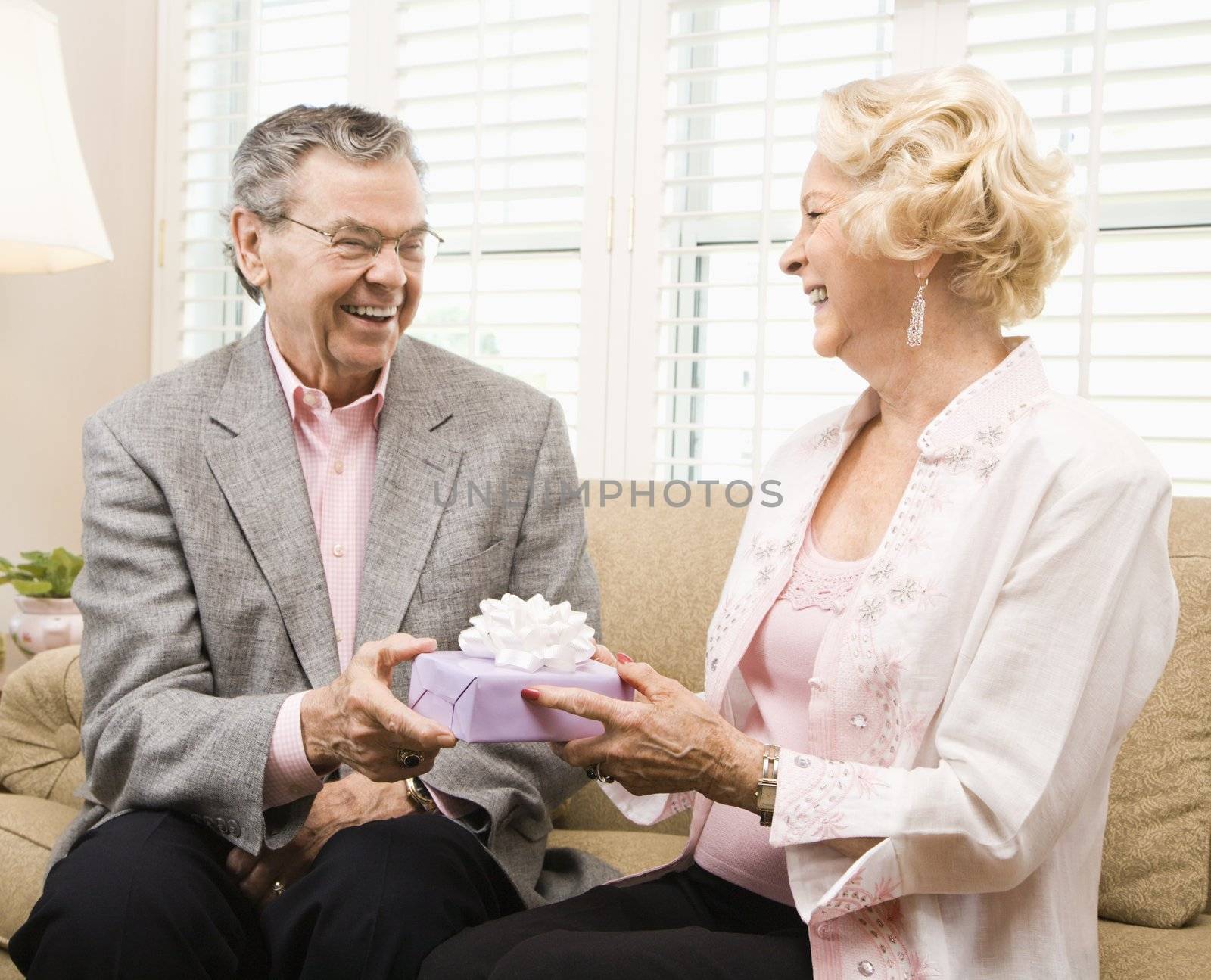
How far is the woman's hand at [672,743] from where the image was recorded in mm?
1124

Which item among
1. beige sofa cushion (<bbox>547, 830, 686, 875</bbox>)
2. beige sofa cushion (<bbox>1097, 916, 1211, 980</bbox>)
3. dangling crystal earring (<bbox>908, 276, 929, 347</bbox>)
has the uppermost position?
dangling crystal earring (<bbox>908, 276, 929, 347</bbox>)

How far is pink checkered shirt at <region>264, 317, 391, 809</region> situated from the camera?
1551 mm

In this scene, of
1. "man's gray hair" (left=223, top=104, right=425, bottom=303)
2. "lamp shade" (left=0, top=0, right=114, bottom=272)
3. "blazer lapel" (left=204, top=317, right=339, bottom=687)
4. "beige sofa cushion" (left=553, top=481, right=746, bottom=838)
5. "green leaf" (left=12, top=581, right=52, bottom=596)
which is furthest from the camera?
"green leaf" (left=12, top=581, right=52, bottom=596)

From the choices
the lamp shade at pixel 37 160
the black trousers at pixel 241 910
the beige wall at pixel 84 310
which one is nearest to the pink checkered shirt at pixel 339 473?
the black trousers at pixel 241 910

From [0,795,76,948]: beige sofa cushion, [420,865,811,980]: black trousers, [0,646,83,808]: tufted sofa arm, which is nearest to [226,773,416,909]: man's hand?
[420,865,811,980]: black trousers

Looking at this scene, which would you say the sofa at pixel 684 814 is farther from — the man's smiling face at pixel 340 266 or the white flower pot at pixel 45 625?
the man's smiling face at pixel 340 266

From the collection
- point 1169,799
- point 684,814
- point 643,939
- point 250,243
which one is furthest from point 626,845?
point 250,243

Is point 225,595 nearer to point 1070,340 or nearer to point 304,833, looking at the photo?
point 304,833

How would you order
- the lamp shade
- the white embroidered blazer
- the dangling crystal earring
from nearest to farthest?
the white embroidered blazer, the dangling crystal earring, the lamp shade

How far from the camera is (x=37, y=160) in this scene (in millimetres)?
2105

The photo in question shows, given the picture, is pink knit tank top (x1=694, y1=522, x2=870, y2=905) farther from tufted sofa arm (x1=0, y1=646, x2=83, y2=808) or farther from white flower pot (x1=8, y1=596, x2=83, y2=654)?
A: white flower pot (x1=8, y1=596, x2=83, y2=654)

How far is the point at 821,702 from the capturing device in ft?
3.90

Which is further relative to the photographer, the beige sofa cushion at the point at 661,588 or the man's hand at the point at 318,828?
the beige sofa cushion at the point at 661,588

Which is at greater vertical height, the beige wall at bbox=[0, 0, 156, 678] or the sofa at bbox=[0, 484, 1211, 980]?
the beige wall at bbox=[0, 0, 156, 678]
